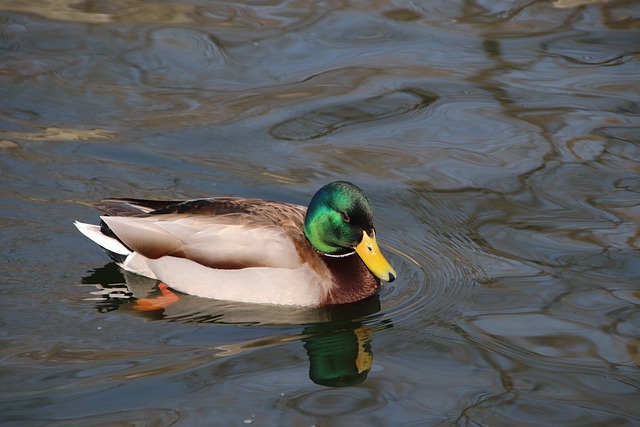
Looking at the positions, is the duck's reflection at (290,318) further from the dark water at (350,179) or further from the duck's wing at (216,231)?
the duck's wing at (216,231)

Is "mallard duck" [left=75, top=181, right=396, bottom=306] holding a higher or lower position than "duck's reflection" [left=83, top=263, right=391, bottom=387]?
higher

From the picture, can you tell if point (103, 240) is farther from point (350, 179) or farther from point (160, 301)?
point (350, 179)

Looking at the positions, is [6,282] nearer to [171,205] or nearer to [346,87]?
[171,205]

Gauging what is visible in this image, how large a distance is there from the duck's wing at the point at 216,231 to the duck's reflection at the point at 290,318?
0.26 meters

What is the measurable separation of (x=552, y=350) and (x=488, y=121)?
3801 millimetres

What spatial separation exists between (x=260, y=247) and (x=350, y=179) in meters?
1.89

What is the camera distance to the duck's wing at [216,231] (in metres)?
6.99

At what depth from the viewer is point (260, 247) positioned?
6969 millimetres

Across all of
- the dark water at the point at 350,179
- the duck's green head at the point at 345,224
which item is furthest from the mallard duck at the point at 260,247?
the dark water at the point at 350,179

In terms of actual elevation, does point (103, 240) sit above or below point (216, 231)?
below

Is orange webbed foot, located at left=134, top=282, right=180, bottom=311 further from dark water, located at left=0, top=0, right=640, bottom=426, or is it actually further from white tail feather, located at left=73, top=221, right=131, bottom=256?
white tail feather, located at left=73, top=221, right=131, bottom=256

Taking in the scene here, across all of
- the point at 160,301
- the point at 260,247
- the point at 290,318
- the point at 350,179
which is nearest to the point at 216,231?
the point at 260,247

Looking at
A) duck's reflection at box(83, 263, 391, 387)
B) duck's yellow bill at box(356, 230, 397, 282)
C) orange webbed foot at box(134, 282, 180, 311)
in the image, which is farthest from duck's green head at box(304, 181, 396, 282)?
orange webbed foot at box(134, 282, 180, 311)

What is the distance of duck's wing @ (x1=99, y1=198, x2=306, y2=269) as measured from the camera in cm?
699
